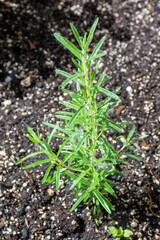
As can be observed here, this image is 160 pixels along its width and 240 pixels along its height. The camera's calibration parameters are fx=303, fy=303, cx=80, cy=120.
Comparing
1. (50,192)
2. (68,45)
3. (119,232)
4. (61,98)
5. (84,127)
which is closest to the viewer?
(68,45)

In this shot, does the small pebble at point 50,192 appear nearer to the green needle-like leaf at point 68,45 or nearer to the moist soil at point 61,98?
the moist soil at point 61,98

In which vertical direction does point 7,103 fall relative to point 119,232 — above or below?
above

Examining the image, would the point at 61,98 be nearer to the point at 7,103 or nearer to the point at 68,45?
the point at 7,103

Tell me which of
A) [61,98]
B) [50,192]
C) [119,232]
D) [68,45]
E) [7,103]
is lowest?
[119,232]

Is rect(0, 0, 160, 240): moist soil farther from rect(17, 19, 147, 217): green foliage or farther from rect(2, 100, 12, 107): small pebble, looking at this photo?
rect(17, 19, 147, 217): green foliage

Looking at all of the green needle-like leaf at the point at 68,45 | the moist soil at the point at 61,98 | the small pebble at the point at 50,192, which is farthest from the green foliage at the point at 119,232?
the green needle-like leaf at the point at 68,45

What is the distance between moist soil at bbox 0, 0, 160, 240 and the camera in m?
2.30

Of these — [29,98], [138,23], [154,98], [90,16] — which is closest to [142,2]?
[138,23]

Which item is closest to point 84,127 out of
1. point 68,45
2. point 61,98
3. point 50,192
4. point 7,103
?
point 68,45

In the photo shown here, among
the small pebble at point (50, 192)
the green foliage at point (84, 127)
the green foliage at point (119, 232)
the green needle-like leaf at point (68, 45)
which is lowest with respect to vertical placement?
the green foliage at point (119, 232)

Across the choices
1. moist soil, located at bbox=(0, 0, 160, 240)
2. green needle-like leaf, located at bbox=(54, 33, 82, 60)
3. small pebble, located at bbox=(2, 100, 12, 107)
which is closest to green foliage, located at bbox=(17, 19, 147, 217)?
green needle-like leaf, located at bbox=(54, 33, 82, 60)

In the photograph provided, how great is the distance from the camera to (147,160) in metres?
2.58

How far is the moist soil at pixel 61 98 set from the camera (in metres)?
2.30

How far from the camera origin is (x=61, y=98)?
294 centimetres
